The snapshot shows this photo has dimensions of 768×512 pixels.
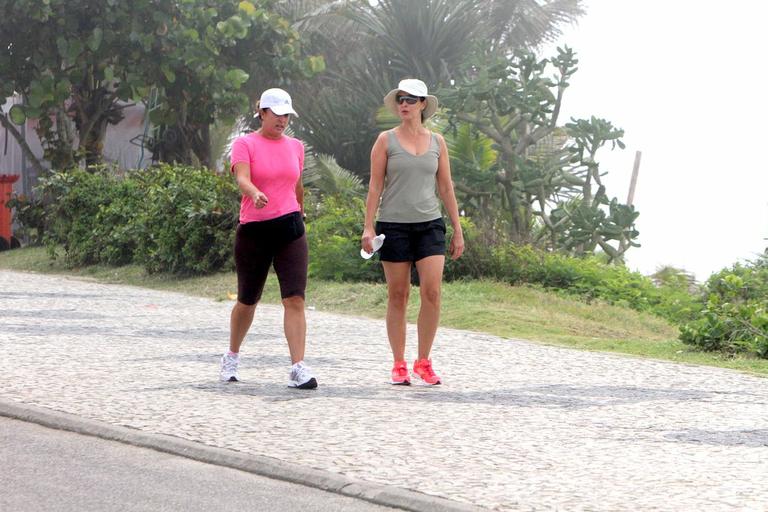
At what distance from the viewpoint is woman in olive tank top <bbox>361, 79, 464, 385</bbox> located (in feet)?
30.8

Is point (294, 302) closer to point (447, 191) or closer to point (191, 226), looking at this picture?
point (447, 191)

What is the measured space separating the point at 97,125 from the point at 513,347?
19688 mm

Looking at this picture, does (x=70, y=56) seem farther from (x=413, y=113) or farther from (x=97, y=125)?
(x=413, y=113)

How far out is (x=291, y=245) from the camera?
9297 millimetres

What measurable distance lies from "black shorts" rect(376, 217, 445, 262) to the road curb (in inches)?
98.5

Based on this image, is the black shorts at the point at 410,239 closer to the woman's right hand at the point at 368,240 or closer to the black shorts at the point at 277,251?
the woman's right hand at the point at 368,240

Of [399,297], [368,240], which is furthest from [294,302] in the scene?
[399,297]

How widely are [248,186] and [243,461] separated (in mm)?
2557

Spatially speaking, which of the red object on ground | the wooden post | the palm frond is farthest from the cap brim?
the red object on ground

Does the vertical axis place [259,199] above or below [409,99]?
below

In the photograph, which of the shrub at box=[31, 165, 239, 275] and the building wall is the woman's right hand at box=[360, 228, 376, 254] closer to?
the shrub at box=[31, 165, 239, 275]

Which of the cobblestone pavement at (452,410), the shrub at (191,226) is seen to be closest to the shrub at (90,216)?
the shrub at (191,226)

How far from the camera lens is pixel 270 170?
30.0ft

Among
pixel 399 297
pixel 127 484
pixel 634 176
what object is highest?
pixel 634 176
